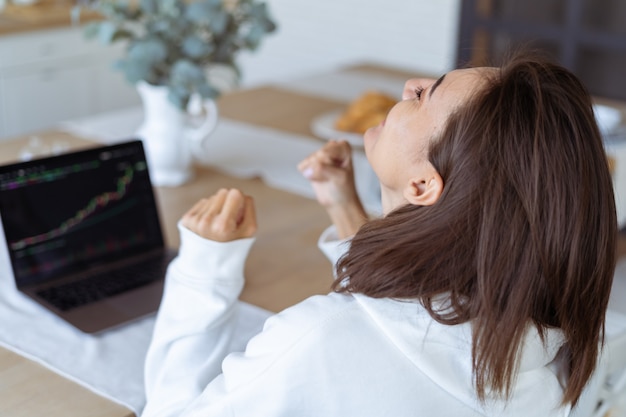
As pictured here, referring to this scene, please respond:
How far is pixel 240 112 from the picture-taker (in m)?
2.57

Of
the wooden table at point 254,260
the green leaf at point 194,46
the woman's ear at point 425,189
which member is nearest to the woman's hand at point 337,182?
the wooden table at point 254,260

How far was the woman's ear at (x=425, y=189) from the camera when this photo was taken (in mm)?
965

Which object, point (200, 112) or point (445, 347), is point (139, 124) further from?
point (445, 347)

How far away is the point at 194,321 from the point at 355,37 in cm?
356

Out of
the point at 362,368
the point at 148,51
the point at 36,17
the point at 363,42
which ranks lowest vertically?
the point at 363,42

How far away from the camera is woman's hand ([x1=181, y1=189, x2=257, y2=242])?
1.23m

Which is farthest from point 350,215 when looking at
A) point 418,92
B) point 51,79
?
point 51,79

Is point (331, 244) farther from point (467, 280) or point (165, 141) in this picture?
point (165, 141)

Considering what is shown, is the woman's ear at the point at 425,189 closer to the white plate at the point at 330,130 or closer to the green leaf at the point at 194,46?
the green leaf at the point at 194,46

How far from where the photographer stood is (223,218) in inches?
48.6

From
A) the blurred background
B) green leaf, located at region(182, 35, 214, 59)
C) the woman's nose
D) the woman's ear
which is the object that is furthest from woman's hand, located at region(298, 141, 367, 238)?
the blurred background

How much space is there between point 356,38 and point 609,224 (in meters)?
3.72

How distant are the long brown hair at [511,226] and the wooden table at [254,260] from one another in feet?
1.50

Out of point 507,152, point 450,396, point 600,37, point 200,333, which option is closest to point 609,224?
point 507,152
